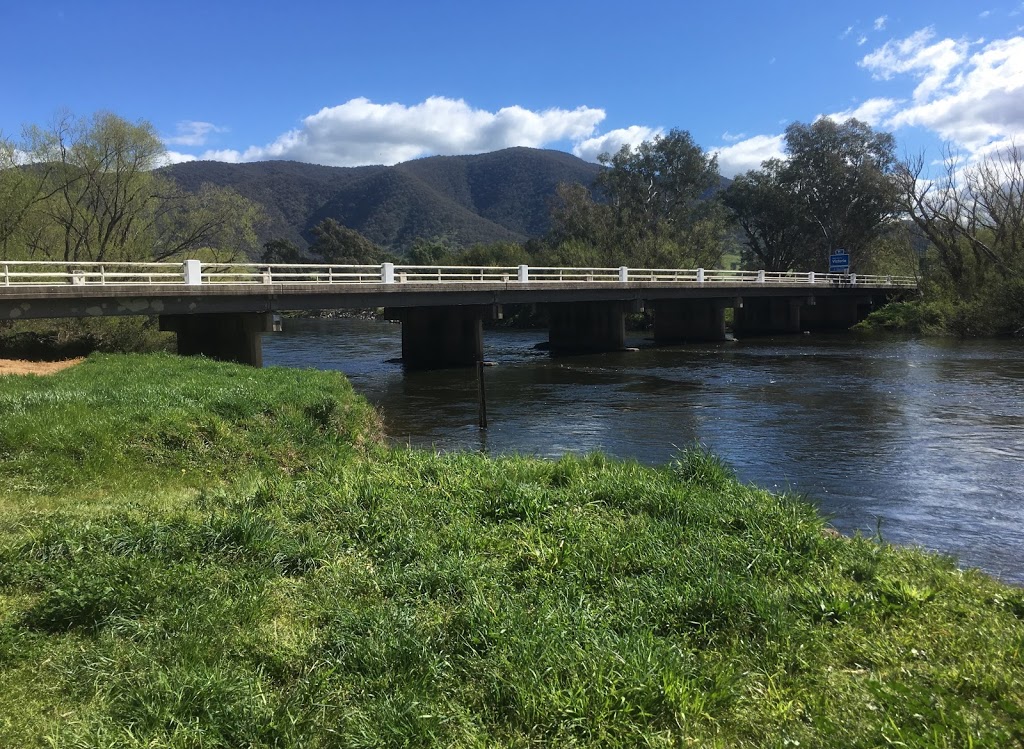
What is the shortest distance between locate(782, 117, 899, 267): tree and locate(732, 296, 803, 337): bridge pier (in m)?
23.0

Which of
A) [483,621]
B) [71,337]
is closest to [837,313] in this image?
[71,337]

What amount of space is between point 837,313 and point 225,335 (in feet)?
188

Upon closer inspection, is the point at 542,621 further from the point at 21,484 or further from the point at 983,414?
the point at 983,414

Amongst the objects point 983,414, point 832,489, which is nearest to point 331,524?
point 832,489

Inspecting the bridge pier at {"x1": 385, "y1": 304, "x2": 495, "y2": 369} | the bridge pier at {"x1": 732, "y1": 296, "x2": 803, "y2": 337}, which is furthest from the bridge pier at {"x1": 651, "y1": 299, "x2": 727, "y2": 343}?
the bridge pier at {"x1": 385, "y1": 304, "x2": 495, "y2": 369}

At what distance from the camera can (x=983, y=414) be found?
18875mm

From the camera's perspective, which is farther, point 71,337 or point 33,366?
point 71,337

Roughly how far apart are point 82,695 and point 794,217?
86.8 m

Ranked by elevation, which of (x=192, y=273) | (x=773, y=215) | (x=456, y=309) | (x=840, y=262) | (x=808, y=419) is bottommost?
(x=808, y=419)

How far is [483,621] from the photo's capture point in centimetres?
502

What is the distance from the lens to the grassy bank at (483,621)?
3971 millimetres

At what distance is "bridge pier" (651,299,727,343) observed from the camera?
50.6 meters

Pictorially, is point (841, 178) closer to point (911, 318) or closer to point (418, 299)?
point (911, 318)

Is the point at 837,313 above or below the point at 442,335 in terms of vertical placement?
above
